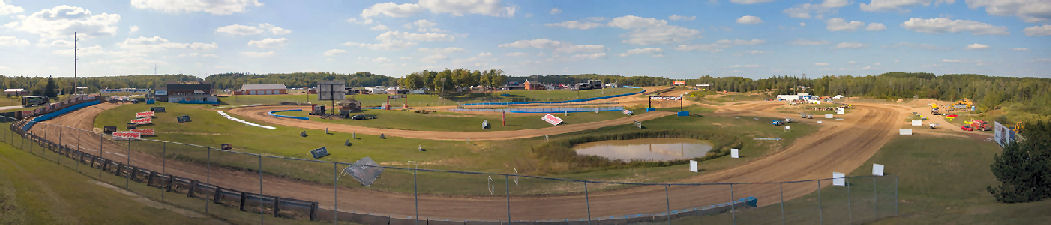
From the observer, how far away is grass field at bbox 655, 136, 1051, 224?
20.6m

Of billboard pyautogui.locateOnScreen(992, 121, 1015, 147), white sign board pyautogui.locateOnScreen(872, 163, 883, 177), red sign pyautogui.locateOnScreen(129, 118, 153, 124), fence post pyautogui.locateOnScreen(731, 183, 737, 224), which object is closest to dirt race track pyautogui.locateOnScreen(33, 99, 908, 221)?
fence post pyautogui.locateOnScreen(731, 183, 737, 224)

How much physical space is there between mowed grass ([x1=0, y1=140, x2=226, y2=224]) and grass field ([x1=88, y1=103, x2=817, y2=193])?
10.6 metres

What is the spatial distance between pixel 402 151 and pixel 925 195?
3921 cm

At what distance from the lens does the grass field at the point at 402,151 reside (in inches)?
1401

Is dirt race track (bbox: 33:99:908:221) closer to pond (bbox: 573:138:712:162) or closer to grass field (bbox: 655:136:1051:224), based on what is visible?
grass field (bbox: 655:136:1051:224)

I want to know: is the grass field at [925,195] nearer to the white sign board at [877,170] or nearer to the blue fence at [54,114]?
the white sign board at [877,170]

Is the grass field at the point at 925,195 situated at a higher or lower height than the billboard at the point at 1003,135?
lower

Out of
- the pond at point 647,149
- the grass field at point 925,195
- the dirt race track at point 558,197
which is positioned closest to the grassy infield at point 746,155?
the grass field at point 925,195

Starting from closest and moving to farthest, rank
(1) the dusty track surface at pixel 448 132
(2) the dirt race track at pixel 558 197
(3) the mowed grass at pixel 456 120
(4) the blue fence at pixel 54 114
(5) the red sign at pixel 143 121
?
(2) the dirt race track at pixel 558 197, (4) the blue fence at pixel 54 114, (1) the dusty track surface at pixel 448 132, (5) the red sign at pixel 143 121, (3) the mowed grass at pixel 456 120

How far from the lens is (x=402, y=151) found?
47.4 metres

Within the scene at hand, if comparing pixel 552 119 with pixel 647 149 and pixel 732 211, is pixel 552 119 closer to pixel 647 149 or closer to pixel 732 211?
pixel 647 149

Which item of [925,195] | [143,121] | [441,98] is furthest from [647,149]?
[441,98]

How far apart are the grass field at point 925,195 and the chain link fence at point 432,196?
19 cm

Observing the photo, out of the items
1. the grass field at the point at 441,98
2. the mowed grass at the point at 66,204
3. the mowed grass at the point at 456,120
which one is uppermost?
the grass field at the point at 441,98
